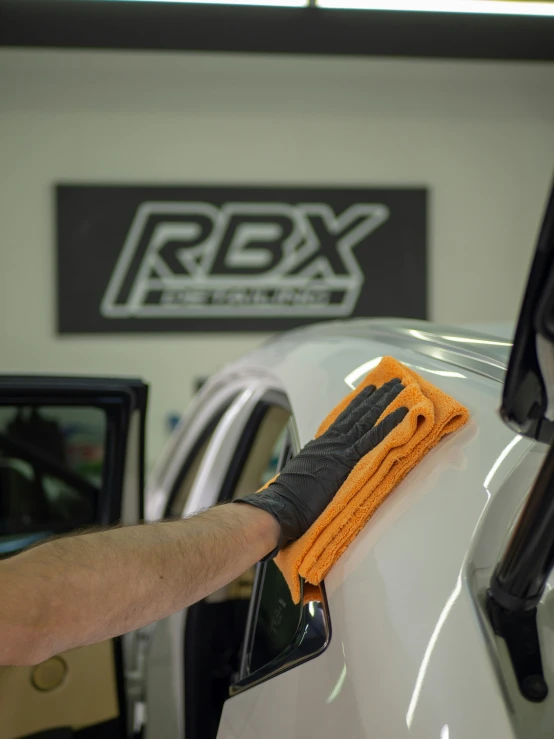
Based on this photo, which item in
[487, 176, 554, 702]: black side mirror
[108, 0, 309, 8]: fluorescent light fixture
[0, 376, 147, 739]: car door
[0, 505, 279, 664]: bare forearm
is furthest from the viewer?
[108, 0, 309, 8]: fluorescent light fixture

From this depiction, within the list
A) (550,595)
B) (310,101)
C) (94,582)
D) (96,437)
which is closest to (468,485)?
(550,595)

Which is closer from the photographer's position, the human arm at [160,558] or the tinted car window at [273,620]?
the human arm at [160,558]

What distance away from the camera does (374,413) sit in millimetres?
854

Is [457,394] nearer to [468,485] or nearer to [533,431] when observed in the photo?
[468,485]

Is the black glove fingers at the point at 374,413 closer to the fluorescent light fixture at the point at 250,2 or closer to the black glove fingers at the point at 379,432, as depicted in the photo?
the black glove fingers at the point at 379,432

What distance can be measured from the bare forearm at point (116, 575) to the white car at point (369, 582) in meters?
0.12

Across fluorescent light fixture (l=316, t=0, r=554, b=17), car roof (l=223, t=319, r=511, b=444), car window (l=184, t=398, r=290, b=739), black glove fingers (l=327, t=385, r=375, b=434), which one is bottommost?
car window (l=184, t=398, r=290, b=739)

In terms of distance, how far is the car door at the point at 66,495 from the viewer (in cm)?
122

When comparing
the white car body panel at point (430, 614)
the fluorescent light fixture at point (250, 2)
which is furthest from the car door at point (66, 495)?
the fluorescent light fixture at point (250, 2)

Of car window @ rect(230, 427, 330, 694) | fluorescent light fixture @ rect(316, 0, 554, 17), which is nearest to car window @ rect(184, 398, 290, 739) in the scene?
car window @ rect(230, 427, 330, 694)

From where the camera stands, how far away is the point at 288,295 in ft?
17.5

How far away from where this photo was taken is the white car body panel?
566 mm

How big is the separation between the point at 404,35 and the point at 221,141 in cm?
147

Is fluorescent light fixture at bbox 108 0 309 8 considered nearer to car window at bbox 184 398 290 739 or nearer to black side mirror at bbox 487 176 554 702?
car window at bbox 184 398 290 739
